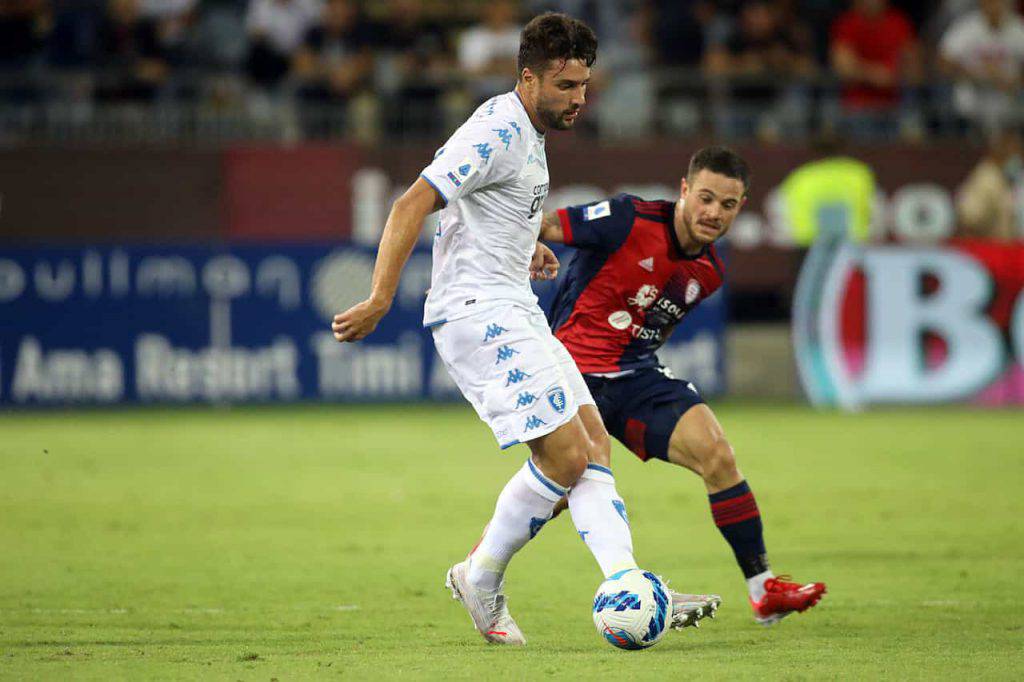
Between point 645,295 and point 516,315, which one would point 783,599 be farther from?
point 516,315

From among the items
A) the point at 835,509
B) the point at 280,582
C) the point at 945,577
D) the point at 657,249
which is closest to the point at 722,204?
the point at 657,249

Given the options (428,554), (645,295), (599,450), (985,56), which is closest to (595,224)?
(645,295)

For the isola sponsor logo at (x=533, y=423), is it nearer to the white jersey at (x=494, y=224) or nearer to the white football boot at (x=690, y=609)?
the white jersey at (x=494, y=224)

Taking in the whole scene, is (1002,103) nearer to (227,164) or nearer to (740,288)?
(740,288)

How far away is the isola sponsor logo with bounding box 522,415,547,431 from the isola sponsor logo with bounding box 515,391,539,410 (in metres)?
0.04

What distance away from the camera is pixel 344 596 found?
659cm

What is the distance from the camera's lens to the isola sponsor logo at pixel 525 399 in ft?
17.5

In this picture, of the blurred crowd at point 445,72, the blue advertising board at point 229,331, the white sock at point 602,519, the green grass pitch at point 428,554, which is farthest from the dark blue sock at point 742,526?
the blurred crowd at point 445,72

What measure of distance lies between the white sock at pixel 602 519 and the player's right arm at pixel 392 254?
0.98m

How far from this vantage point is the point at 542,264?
610cm

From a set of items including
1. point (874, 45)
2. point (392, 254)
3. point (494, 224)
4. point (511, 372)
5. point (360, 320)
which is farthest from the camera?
point (874, 45)

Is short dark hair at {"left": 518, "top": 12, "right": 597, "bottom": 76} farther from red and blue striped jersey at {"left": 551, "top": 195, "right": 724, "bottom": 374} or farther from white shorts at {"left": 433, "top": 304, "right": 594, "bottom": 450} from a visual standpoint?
red and blue striped jersey at {"left": 551, "top": 195, "right": 724, "bottom": 374}

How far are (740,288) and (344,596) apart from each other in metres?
10.3

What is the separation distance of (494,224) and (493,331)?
1.22ft
